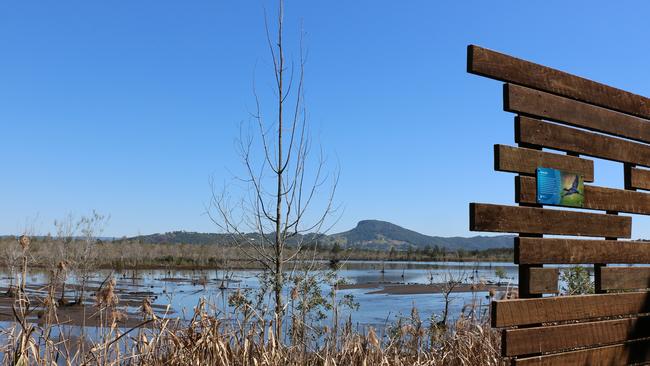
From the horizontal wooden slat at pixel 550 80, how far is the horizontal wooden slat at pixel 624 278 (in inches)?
47.5

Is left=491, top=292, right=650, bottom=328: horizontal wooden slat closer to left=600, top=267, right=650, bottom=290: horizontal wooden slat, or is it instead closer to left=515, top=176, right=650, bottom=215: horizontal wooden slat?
left=600, top=267, right=650, bottom=290: horizontal wooden slat

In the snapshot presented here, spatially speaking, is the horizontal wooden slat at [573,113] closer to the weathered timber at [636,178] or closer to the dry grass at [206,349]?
the weathered timber at [636,178]

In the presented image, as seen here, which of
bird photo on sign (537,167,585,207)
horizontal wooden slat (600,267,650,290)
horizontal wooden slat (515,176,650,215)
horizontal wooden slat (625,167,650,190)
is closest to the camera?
horizontal wooden slat (515,176,650,215)

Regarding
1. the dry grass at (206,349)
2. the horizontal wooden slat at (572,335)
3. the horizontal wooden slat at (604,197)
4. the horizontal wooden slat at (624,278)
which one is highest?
the horizontal wooden slat at (604,197)

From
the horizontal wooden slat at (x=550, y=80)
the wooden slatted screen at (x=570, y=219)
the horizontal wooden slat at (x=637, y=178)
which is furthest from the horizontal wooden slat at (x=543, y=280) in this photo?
the horizontal wooden slat at (x=637, y=178)

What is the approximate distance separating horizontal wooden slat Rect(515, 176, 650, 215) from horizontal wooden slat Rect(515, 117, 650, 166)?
0.81 ft

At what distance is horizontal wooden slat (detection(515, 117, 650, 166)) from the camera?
4008 millimetres

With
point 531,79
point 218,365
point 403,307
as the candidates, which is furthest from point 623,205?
point 403,307

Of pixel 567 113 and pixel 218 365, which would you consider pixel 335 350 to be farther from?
pixel 567 113

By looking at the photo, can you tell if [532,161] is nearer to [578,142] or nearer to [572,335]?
[578,142]

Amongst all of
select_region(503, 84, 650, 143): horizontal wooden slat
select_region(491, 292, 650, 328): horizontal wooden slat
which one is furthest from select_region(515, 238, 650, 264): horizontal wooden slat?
select_region(503, 84, 650, 143): horizontal wooden slat

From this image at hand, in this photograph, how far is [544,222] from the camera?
402 cm

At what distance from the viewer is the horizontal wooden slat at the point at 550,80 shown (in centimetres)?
386

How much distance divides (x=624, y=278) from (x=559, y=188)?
1.06 meters
